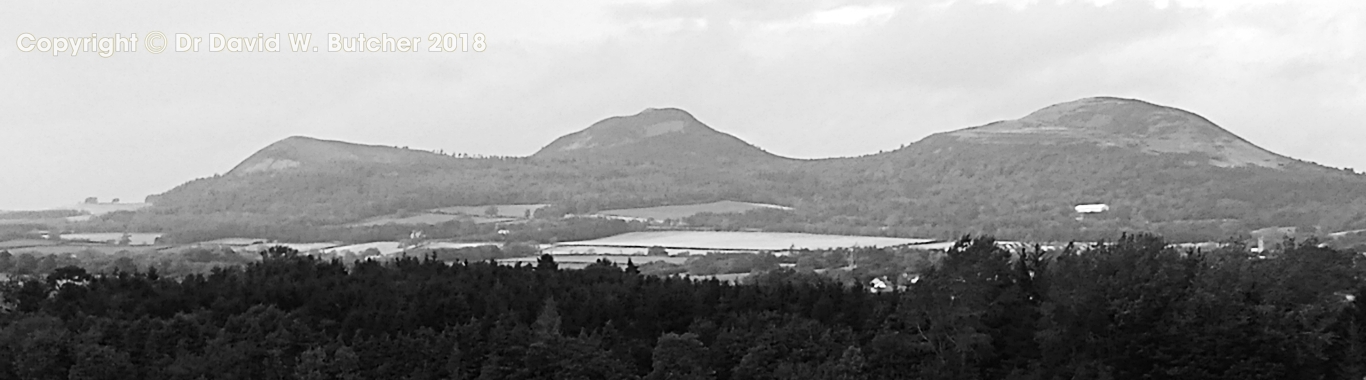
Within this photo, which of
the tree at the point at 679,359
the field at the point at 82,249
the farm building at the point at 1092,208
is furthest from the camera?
the farm building at the point at 1092,208

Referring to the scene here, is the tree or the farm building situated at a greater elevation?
the farm building

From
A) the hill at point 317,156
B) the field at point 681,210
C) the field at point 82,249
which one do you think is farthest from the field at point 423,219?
the hill at point 317,156

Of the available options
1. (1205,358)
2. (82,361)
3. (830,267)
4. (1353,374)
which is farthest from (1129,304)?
(830,267)

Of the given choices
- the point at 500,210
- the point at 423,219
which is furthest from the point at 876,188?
the point at 423,219

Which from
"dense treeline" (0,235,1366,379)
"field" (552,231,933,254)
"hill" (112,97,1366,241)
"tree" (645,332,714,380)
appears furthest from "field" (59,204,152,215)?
"tree" (645,332,714,380)

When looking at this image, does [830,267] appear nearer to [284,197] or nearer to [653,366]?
[653,366]

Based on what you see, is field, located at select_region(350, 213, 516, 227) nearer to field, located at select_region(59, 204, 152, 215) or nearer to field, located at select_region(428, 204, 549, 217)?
field, located at select_region(428, 204, 549, 217)

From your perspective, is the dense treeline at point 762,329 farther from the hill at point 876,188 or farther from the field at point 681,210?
the field at point 681,210
